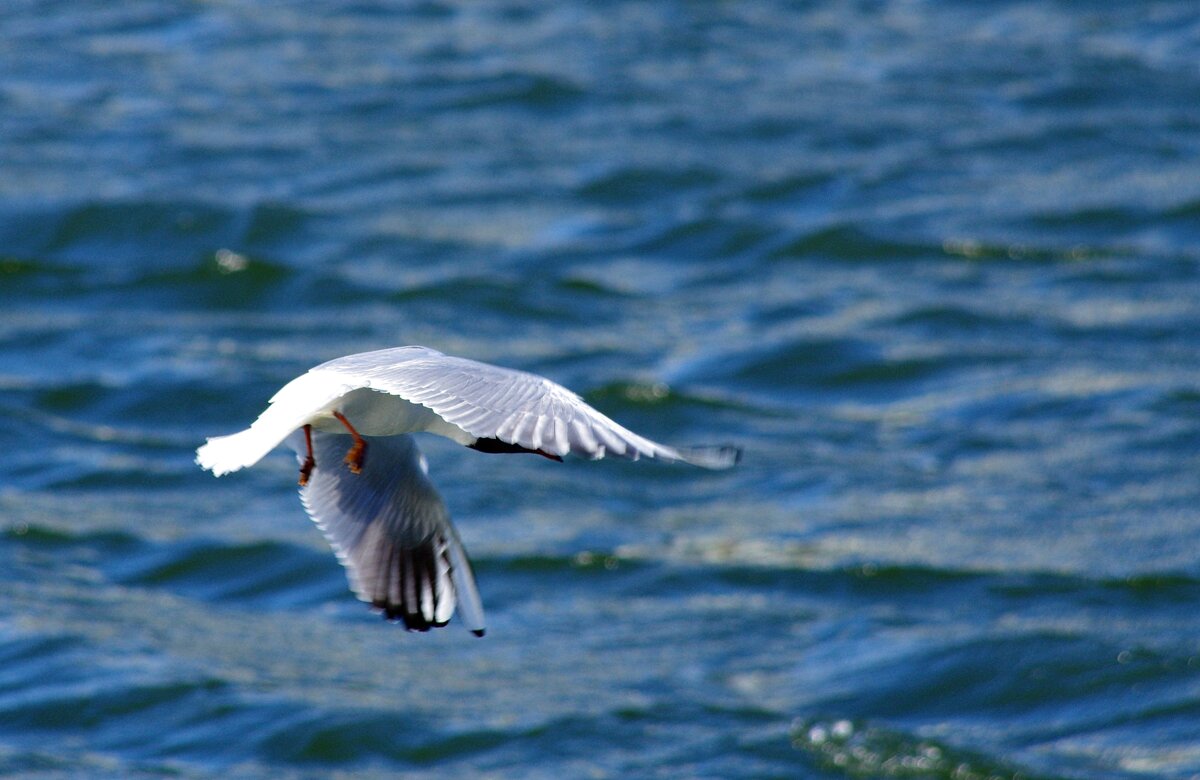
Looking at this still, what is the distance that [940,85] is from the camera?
13.3 meters

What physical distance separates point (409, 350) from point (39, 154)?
8278mm

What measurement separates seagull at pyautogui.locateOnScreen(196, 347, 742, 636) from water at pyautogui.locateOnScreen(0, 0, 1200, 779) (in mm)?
2340

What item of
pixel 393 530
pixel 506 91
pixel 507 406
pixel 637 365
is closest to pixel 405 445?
pixel 393 530

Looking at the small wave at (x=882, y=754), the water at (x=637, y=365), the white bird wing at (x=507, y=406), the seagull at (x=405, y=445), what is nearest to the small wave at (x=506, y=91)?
the water at (x=637, y=365)

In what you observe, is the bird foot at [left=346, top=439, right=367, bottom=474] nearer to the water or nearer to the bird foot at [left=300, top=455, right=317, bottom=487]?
the bird foot at [left=300, top=455, right=317, bottom=487]

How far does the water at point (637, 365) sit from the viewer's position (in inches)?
307

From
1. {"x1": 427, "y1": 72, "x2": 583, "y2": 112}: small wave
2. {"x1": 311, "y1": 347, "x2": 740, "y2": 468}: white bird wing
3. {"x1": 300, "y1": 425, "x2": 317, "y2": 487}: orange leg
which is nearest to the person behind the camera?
{"x1": 311, "y1": 347, "x2": 740, "y2": 468}: white bird wing

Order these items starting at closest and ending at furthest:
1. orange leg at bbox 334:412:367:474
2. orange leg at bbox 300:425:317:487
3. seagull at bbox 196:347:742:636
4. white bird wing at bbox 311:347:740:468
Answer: white bird wing at bbox 311:347:740:468 → seagull at bbox 196:347:742:636 → orange leg at bbox 334:412:367:474 → orange leg at bbox 300:425:317:487

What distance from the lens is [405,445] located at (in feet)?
17.8

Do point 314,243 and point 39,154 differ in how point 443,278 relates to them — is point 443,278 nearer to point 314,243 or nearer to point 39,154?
point 314,243

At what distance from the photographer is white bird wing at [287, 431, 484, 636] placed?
5.25m

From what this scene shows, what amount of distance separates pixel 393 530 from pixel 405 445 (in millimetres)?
237

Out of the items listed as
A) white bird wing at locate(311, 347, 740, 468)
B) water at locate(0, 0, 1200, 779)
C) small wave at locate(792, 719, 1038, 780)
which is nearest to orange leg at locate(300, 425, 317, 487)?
white bird wing at locate(311, 347, 740, 468)

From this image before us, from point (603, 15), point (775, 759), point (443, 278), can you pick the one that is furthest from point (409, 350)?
point (603, 15)
